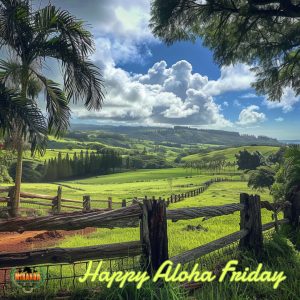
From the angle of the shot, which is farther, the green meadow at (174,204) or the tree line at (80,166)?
the tree line at (80,166)

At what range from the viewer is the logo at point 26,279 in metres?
3.52

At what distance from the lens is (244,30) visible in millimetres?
11094

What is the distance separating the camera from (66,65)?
532 inches

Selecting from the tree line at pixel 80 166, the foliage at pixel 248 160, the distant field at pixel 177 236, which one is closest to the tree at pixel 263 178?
the distant field at pixel 177 236

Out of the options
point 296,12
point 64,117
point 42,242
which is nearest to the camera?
point 296,12

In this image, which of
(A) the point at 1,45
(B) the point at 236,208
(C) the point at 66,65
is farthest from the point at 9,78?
(B) the point at 236,208

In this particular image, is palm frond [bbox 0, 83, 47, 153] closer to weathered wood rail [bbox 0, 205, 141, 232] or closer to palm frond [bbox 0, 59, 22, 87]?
palm frond [bbox 0, 59, 22, 87]

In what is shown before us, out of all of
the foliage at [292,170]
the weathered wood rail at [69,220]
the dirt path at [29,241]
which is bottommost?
the dirt path at [29,241]

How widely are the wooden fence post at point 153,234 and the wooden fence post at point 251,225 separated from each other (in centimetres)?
207

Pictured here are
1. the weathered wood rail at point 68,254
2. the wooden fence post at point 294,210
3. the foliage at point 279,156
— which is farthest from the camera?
the foliage at point 279,156

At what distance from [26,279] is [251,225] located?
3448 mm

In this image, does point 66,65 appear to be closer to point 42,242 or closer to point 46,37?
point 46,37

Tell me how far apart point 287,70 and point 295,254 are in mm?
9186

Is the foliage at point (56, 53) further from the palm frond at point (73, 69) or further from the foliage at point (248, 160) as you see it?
the foliage at point (248, 160)
